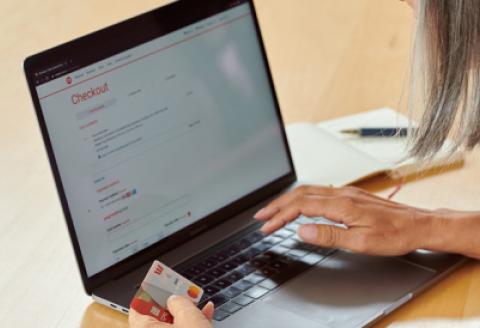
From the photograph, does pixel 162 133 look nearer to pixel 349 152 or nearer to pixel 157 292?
pixel 157 292

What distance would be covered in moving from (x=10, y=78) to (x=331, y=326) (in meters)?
0.94

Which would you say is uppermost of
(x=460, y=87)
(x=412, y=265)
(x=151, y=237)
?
(x=460, y=87)

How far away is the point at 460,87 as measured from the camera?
1110 millimetres

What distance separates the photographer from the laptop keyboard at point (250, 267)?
1132mm

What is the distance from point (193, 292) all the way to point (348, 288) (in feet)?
0.67

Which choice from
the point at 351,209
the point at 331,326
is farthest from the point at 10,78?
the point at 331,326

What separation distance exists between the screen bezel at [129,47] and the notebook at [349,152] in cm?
12

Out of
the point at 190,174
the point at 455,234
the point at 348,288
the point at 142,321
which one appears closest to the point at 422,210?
the point at 455,234

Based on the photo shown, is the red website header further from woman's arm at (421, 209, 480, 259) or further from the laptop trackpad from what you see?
woman's arm at (421, 209, 480, 259)

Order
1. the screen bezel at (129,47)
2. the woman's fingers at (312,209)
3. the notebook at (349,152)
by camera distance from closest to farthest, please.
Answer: the screen bezel at (129,47) < the woman's fingers at (312,209) < the notebook at (349,152)

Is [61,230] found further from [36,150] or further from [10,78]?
[10,78]

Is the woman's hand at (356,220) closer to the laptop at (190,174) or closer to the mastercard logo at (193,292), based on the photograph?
the laptop at (190,174)

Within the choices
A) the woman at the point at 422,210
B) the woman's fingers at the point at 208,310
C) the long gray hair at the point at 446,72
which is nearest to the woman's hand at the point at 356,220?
the woman at the point at 422,210

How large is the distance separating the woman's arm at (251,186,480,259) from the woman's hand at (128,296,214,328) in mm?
242
